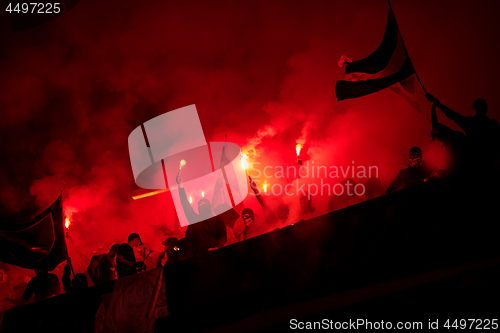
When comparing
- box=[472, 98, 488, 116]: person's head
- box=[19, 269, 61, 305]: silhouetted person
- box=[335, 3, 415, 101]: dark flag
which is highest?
box=[335, 3, 415, 101]: dark flag

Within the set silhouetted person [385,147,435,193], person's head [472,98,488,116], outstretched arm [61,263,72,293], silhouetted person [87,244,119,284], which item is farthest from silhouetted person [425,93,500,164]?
outstretched arm [61,263,72,293]

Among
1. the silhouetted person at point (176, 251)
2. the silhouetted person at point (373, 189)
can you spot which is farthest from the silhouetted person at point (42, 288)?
the silhouetted person at point (373, 189)

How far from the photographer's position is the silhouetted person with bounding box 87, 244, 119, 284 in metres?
4.45

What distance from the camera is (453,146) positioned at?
11.1 ft

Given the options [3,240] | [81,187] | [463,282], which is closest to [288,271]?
[463,282]

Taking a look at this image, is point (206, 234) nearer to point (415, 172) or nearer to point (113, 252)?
point (113, 252)

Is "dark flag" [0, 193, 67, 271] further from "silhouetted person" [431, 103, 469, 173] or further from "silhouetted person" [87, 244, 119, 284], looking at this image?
"silhouetted person" [431, 103, 469, 173]

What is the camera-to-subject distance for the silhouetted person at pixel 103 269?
4.45 metres

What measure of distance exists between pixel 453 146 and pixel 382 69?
1.54 m

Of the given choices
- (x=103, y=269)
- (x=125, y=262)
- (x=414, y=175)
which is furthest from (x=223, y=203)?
(x=414, y=175)

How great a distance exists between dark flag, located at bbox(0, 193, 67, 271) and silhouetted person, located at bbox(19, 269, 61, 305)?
188 mm

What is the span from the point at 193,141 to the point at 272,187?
3235 millimetres

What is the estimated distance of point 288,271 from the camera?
339cm

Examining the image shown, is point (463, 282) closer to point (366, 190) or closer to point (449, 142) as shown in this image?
point (449, 142)
